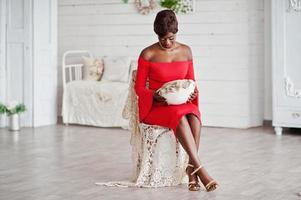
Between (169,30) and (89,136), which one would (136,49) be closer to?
(89,136)

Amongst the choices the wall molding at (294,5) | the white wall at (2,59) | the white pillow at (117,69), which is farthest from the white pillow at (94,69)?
the wall molding at (294,5)

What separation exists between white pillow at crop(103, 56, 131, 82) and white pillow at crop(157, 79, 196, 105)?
3763 mm

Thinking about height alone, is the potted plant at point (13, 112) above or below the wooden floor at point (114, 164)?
above

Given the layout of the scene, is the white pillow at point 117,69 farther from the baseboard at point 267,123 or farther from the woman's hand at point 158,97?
the woman's hand at point 158,97

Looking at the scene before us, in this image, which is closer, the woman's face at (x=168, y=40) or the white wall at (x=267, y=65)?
the woman's face at (x=168, y=40)

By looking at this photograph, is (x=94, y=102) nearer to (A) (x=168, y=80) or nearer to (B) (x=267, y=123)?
(B) (x=267, y=123)

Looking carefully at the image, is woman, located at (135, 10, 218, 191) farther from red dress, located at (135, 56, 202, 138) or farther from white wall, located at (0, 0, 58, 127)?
white wall, located at (0, 0, 58, 127)

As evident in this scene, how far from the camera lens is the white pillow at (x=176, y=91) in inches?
172

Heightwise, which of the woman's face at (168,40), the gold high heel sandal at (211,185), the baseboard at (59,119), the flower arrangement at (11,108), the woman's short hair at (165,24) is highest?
the woman's short hair at (165,24)

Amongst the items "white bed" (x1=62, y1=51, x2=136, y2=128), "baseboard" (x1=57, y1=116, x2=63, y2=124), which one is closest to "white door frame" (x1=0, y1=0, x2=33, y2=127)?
"white bed" (x1=62, y1=51, x2=136, y2=128)

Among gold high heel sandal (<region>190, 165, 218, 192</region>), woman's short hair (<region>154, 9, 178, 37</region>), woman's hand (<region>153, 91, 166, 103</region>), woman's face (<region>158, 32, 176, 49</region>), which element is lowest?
gold high heel sandal (<region>190, 165, 218, 192</region>)

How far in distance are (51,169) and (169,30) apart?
1.50 m

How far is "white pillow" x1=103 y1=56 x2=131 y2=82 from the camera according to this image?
8172 mm

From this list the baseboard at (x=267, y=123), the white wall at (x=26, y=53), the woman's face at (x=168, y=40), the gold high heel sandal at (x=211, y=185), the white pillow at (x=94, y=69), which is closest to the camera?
the gold high heel sandal at (x=211, y=185)
